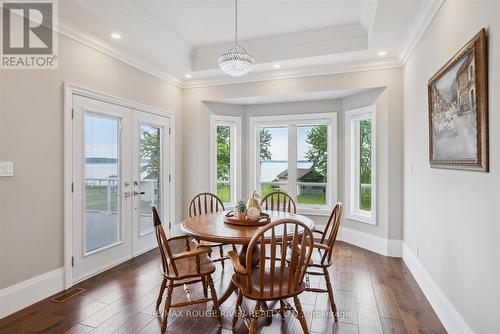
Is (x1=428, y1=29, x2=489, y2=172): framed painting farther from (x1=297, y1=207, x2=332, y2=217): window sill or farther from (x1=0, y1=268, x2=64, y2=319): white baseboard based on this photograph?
(x1=0, y1=268, x2=64, y2=319): white baseboard

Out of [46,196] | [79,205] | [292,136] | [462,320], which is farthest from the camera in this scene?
[292,136]

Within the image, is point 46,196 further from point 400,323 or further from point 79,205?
point 400,323

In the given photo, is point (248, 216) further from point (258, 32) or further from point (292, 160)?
point (292, 160)

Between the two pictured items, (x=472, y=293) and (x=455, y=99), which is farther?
(x=455, y=99)

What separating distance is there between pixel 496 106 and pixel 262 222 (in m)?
1.88

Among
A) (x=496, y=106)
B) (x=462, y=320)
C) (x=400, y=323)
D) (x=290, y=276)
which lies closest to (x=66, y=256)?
(x=290, y=276)

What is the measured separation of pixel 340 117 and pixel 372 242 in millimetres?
2132

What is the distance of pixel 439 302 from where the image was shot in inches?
97.0

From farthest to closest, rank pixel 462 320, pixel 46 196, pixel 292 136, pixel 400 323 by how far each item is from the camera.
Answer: pixel 292 136 → pixel 46 196 → pixel 400 323 → pixel 462 320

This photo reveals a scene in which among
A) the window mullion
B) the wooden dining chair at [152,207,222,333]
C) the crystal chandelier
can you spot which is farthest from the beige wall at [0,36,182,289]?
the window mullion

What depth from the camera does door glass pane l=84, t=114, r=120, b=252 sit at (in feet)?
11.1

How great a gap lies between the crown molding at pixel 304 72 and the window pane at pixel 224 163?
0.92 meters

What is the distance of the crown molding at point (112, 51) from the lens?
9.96 feet

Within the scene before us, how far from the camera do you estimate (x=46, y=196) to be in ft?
9.47
